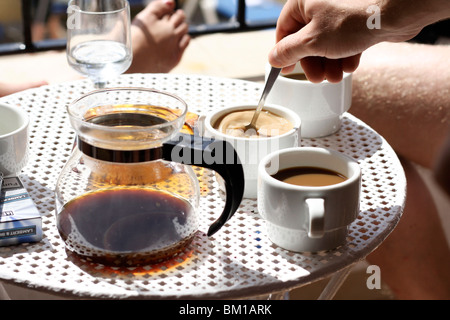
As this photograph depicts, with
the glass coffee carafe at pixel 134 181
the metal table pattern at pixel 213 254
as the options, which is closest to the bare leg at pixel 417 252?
the metal table pattern at pixel 213 254

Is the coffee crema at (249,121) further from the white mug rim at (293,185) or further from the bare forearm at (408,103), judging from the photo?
the bare forearm at (408,103)

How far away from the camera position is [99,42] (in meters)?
1.36

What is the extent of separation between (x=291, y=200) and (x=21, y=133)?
15.6 inches

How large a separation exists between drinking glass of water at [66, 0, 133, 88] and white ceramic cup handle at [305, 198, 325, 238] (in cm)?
59

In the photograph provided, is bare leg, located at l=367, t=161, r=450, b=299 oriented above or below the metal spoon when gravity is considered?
below

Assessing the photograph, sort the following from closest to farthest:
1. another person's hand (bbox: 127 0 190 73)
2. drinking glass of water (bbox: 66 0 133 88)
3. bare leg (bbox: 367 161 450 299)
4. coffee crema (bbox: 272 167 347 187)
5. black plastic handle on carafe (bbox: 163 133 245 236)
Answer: black plastic handle on carafe (bbox: 163 133 245 236)
coffee crema (bbox: 272 167 347 187)
drinking glass of water (bbox: 66 0 133 88)
bare leg (bbox: 367 161 450 299)
another person's hand (bbox: 127 0 190 73)

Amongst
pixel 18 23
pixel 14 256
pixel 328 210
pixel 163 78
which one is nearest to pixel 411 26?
pixel 328 210

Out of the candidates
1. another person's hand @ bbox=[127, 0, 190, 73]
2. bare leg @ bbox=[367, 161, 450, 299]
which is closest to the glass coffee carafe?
bare leg @ bbox=[367, 161, 450, 299]

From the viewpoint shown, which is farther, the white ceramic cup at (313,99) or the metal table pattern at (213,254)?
the white ceramic cup at (313,99)

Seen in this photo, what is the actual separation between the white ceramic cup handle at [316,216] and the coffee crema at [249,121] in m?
0.19

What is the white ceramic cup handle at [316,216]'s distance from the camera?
79 cm

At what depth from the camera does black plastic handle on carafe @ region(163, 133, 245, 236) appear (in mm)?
751

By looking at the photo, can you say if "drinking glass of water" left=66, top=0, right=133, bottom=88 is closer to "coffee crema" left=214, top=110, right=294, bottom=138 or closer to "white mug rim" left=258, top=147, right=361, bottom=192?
"coffee crema" left=214, top=110, right=294, bottom=138

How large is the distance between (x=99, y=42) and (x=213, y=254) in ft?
2.16
